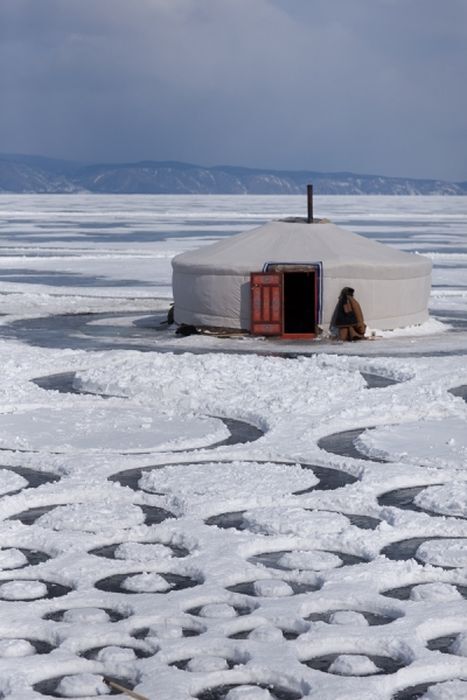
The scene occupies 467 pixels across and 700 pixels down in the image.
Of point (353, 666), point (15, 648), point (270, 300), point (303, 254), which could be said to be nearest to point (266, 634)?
point (353, 666)

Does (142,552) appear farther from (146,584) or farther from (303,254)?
(303,254)

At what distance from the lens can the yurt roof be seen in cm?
1820

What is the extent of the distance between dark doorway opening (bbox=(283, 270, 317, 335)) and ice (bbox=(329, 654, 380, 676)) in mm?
12680

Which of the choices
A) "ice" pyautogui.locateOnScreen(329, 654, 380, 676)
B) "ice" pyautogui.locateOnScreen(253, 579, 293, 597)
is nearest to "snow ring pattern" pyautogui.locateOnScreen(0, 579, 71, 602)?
"ice" pyautogui.locateOnScreen(253, 579, 293, 597)

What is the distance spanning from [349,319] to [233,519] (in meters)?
9.94

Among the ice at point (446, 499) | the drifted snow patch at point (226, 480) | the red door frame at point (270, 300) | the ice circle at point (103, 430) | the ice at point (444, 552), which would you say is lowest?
the ice circle at point (103, 430)

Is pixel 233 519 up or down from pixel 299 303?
down

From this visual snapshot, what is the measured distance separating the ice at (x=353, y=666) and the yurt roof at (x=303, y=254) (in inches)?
500

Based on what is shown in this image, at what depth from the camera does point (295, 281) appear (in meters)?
19.5

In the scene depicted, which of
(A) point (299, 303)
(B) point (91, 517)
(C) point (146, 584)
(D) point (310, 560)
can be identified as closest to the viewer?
(C) point (146, 584)

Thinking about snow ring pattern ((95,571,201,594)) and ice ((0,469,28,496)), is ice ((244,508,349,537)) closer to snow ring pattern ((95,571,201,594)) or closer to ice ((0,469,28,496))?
snow ring pattern ((95,571,201,594))

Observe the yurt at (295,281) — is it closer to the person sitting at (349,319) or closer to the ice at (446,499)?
the person sitting at (349,319)

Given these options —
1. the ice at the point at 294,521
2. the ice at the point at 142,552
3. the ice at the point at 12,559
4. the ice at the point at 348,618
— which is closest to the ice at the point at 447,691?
the ice at the point at 348,618

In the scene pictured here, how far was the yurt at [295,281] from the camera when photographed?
18047mm
